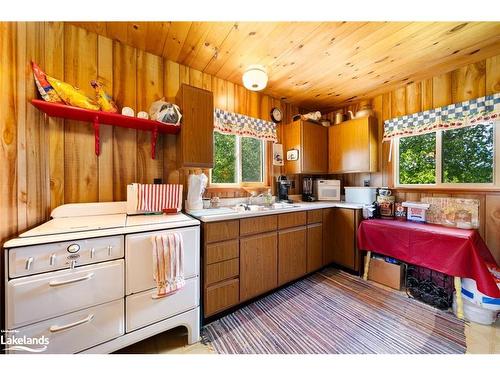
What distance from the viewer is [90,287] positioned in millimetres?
1043

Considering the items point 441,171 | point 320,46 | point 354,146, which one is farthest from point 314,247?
point 320,46

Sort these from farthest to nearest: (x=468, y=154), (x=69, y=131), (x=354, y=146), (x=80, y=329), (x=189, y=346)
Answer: (x=354, y=146)
(x=468, y=154)
(x=69, y=131)
(x=189, y=346)
(x=80, y=329)

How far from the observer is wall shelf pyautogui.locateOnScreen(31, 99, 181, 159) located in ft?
4.22

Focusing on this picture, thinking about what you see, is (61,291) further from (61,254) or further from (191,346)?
(191,346)

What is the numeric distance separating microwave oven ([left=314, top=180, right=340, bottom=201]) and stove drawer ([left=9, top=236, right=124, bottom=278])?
8.30 ft

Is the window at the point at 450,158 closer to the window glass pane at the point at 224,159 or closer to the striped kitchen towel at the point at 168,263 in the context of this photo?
the window glass pane at the point at 224,159

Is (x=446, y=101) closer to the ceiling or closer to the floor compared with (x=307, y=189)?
closer to the ceiling

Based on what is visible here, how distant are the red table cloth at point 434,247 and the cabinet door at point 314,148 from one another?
39.6 inches

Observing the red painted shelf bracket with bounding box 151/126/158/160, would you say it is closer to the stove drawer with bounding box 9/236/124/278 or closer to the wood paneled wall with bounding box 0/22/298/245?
the wood paneled wall with bounding box 0/22/298/245

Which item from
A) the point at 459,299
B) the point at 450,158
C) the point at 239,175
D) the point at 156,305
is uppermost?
the point at 450,158

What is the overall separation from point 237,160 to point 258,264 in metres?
1.28
